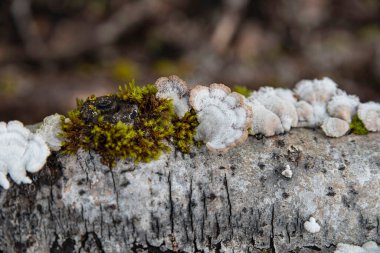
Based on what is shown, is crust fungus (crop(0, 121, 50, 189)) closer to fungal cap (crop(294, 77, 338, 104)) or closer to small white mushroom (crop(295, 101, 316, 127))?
small white mushroom (crop(295, 101, 316, 127))

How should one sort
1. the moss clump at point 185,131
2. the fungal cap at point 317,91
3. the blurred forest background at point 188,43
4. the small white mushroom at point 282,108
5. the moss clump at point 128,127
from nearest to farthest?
1. the moss clump at point 128,127
2. the moss clump at point 185,131
3. the small white mushroom at point 282,108
4. the fungal cap at point 317,91
5. the blurred forest background at point 188,43

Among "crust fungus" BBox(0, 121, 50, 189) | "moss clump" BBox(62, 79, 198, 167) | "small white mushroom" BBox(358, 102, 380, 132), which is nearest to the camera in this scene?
"crust fungus" BBox(0, 121, 50, 189)

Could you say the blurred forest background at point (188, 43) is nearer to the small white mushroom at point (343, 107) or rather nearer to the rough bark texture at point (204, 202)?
the small white mushroom at point (343, 107)

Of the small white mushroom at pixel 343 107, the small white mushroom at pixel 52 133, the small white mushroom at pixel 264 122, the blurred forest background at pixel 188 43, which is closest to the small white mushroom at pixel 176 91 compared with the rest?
the small white mushroom at pixel 264 122

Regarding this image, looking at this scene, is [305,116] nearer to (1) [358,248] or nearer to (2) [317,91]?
(2) [317,91]

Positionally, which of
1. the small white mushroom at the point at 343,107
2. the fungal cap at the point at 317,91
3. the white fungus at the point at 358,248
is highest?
the fungal cap at the point at 317,91

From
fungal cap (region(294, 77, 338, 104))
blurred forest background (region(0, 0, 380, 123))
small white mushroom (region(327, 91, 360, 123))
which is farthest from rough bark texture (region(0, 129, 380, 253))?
blurred forest background (region(0, 0, 380, 123))

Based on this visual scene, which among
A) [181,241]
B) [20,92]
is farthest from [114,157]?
[20,92]
